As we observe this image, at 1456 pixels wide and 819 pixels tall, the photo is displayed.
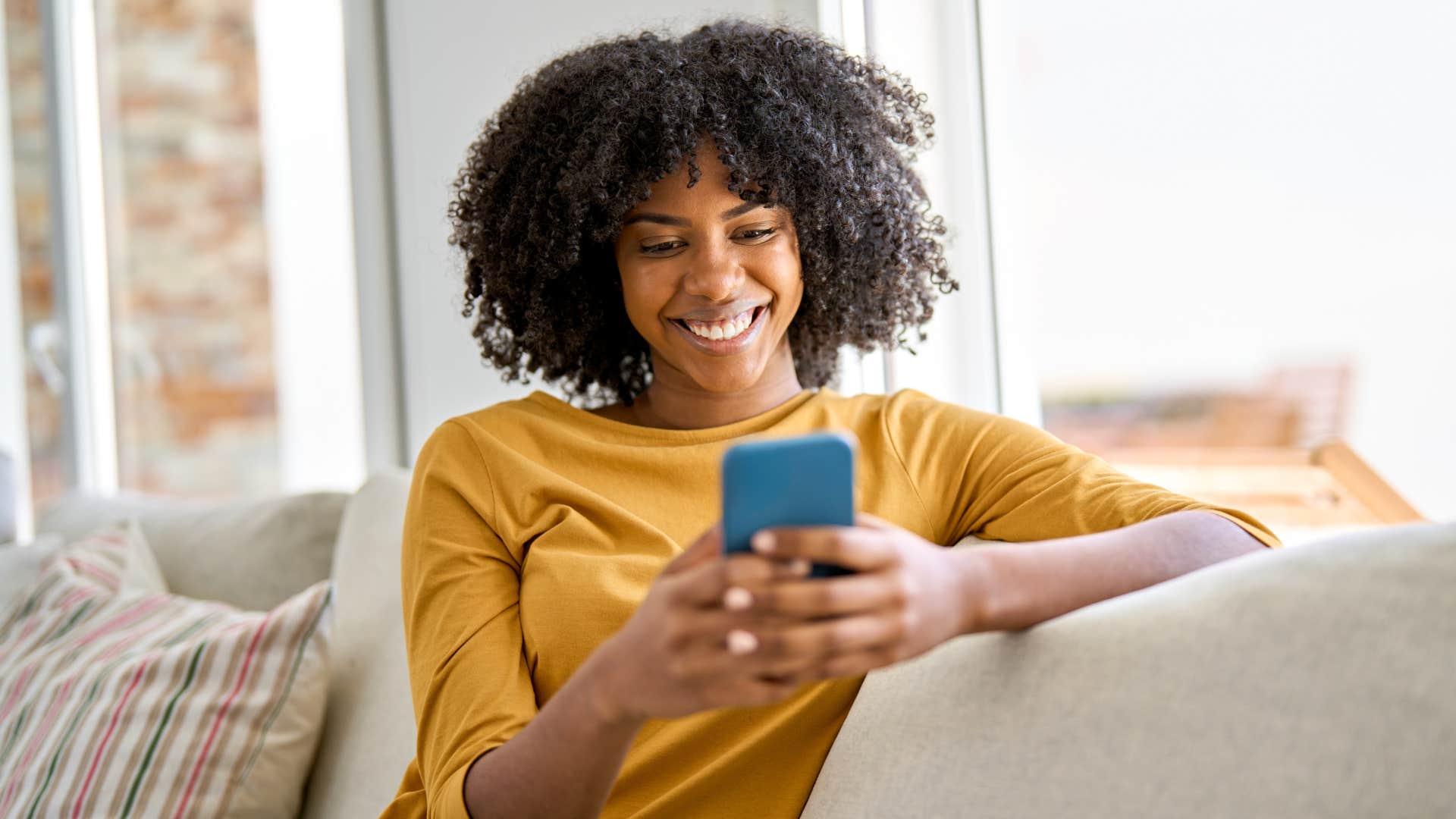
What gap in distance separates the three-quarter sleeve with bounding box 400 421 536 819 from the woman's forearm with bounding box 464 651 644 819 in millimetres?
39

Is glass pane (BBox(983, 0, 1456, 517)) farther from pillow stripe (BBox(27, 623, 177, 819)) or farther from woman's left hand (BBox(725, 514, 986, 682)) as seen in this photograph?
pillow stripe (BBox(27, 623, 177, 819))

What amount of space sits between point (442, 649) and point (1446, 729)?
0.76 meters

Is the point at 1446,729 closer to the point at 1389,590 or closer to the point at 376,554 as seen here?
the point at 1389,590

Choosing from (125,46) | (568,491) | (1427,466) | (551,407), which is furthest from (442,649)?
(125,46)

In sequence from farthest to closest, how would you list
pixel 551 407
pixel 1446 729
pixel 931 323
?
pixel 931 323, pixel 551 407, pixel 1446 729

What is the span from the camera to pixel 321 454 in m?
2.89

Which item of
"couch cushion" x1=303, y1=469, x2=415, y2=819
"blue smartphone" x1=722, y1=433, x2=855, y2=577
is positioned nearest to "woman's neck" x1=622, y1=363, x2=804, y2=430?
"couch cushion" x1=303, y1=469, x2=415, y2=819

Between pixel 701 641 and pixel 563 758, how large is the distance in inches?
9.4

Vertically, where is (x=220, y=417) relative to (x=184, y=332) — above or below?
below

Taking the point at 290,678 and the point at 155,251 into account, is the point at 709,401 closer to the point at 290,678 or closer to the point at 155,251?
the point at 290,678

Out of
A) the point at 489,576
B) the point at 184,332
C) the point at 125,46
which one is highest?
the point at 125,46

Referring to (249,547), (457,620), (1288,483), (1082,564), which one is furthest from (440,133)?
(1082,564)

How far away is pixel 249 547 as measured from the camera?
5.98 feet

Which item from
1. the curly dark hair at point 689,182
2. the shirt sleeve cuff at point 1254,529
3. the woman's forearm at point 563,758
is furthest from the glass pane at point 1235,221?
the woman's forearm at point 563,758
